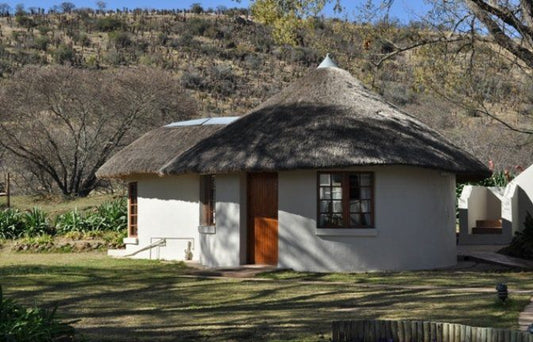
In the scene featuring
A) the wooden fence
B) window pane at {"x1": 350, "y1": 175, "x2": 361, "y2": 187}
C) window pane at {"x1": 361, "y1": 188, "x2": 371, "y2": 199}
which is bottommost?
the wooden fence

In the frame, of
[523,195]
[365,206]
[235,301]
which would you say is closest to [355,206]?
[365,206]

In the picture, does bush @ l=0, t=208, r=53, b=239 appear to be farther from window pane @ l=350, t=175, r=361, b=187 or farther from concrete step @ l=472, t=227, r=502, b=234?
concrete step @ l=472, t=227, r=502, b=234

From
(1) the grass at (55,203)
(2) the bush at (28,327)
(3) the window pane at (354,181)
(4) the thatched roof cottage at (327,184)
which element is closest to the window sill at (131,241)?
(4) the thatched roof cottage at (327,184)

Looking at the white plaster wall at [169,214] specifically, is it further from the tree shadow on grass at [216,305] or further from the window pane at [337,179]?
the window pane at [337,179]

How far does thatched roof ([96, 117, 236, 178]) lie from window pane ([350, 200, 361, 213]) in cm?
505

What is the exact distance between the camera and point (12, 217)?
80.7 feet

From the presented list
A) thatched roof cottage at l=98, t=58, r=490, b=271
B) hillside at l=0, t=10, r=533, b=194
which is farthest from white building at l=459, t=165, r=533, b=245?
hillside at l=0, t=10, r=533, b=194

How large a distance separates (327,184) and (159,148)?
5.90 m

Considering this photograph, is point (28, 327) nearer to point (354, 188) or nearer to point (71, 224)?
point (354, 188)

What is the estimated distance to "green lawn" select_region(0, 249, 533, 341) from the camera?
9.17 m

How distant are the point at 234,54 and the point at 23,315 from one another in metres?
52.6

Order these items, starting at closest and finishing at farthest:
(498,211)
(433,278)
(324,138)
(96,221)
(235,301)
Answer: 1. (235,301)
2. (433,278)
3. (324,138)
4. (96,221)
5. (498,211)

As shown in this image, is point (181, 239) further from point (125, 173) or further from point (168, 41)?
point (168, 41)

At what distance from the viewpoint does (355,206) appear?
15.9m
